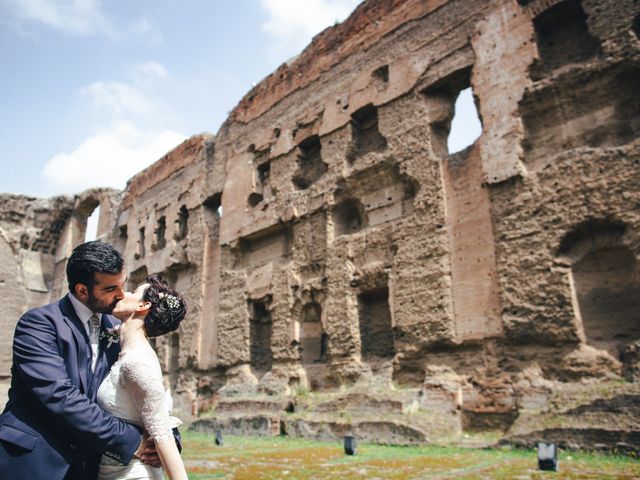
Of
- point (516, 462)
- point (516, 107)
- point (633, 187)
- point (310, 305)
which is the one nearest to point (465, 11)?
point (516, 107)

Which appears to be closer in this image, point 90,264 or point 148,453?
point 148,453

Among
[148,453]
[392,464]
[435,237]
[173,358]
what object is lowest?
[392,464]

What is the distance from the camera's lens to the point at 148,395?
1767 mm

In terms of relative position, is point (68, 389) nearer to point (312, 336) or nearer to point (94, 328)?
point (94, 328)

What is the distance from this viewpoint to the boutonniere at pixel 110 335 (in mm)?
Answer: 2033

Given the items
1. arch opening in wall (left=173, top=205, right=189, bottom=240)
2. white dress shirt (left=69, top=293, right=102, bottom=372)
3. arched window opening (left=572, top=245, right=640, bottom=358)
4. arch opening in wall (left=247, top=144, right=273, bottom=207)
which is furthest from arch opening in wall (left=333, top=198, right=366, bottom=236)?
white dress shirt (left=69, top=293, right=102, bottom=372)

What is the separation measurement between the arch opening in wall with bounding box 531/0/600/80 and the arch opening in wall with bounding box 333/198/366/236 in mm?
4054

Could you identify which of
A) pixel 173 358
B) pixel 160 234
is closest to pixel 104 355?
pixel 173 358

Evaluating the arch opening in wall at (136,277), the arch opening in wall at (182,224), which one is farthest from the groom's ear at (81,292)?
the arch opening in wall at (136,277)

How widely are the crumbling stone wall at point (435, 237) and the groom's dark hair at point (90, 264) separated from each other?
556cm

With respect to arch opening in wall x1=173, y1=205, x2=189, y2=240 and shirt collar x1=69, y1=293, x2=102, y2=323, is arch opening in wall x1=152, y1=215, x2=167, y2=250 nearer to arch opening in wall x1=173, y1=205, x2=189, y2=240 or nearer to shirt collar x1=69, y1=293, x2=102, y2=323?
arch opening in wall x1=173, y1=205, x2=189, y2=240

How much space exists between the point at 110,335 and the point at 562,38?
822cm

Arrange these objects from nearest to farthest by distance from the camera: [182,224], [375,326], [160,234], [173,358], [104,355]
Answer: [104,355] → [375,326] → [173,358] → [182,224] → [160,234]

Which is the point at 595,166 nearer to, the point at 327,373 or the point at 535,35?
the point at 535,35
